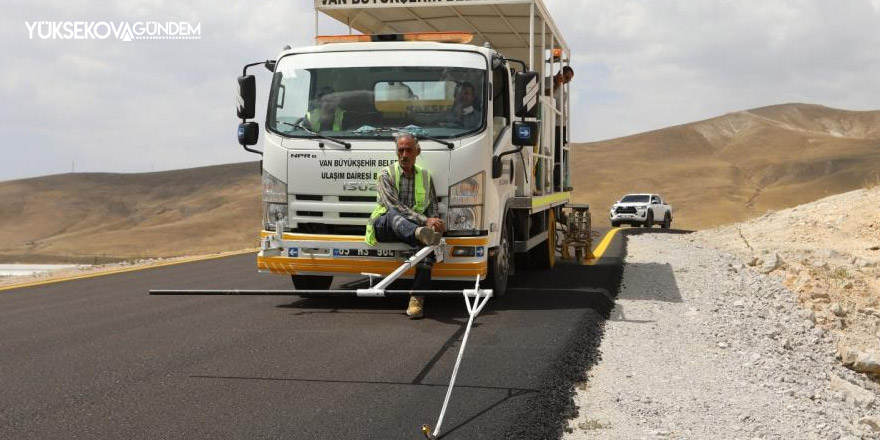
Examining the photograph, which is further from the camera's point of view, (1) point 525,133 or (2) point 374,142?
(1) point 525,133

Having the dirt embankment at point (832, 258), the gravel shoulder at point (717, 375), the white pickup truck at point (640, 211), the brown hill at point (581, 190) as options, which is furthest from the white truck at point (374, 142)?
the brown hill at point (581, 190)

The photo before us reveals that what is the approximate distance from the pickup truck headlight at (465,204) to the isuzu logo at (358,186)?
768 mm

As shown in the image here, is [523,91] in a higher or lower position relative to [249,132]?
higher

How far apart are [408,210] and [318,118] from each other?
5.07 ft

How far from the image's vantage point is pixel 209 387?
566cm

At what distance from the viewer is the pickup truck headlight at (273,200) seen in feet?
28.8

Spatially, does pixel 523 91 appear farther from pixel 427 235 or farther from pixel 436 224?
pixel 427 235

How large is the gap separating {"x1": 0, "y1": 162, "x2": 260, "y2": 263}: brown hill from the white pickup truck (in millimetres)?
25479

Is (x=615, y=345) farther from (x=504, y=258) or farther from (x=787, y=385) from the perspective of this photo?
(x=504, y=258)

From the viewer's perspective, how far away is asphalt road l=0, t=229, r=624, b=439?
4.88 meters

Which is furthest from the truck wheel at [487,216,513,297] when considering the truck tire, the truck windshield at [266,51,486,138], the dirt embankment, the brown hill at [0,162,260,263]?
the brown hill at [0,162,260,263]

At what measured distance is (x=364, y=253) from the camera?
28.0 feet

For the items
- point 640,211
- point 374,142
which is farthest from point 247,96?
point 640,211

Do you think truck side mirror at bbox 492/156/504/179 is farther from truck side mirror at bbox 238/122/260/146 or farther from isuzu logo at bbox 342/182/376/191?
truck side mirror at bbox 238/122/260/146
